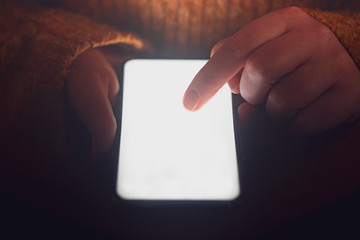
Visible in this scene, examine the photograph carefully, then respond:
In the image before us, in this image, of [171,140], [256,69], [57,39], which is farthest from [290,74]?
[57,39]

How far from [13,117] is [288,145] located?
16.7 inches

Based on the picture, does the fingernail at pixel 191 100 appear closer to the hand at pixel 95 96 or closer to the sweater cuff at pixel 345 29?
the hand at pixel 95 96

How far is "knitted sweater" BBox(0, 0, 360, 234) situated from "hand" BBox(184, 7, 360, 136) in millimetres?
52

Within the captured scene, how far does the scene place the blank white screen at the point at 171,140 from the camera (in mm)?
414

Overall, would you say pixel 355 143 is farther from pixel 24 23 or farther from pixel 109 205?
pixel 24 23

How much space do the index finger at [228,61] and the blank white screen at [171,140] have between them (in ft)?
0.09

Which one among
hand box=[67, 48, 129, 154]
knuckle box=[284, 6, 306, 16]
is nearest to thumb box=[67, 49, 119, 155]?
hand box=[67, 48, 129, 154]

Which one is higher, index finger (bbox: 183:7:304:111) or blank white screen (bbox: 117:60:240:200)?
index finger (bbox: 183:7:304:111)

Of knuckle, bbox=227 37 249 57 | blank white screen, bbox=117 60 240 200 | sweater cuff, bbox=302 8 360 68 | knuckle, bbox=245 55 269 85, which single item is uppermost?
sweater cuff, bbox=302 8 360 68

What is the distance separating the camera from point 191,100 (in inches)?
17.0

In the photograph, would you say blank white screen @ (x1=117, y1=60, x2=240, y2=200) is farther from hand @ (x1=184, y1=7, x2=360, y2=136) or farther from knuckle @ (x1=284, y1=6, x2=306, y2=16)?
knuckle @ (x1=284, y1=6, x2=306, y2=16)

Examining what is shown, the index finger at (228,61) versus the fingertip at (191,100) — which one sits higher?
the index finger at (228,61)

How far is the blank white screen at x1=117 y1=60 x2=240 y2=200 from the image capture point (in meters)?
0.41

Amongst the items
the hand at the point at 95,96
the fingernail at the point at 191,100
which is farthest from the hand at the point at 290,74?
the hand at the point at 95,96
